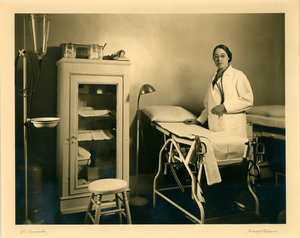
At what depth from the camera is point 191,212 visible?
2.36 meters

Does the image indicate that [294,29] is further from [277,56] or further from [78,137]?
[78,137]

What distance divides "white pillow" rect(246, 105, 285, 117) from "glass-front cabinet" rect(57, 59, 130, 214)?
1288mm

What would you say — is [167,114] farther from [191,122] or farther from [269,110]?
[269,110]

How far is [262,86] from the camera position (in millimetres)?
2355

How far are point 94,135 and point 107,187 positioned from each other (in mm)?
676

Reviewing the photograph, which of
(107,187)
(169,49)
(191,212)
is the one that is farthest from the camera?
(169,49)

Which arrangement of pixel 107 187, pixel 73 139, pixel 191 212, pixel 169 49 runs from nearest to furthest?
pixel 107 187, pixel 191 212, pixel 73 139, pixel 169 49

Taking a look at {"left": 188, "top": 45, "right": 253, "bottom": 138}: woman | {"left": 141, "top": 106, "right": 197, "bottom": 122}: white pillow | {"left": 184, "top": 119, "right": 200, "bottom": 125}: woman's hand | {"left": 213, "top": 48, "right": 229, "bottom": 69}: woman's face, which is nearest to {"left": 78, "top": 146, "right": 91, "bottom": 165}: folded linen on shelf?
{"left": 141, "top": 106, "right": 197, "bottom": 122}: white pillow

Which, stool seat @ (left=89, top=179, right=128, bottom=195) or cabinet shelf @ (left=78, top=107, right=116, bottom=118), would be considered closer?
stool seat @ (left=89, top=179, right=128, bottom=195)

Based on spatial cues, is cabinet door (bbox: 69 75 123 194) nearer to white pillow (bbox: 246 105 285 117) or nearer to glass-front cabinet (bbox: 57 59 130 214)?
glass-front cabinet (bbox: 57 59 130 214)

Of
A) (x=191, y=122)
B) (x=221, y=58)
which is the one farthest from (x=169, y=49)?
(x=191, y=122)

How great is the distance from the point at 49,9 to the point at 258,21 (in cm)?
190

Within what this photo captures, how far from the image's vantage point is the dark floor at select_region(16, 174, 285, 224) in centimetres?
222
